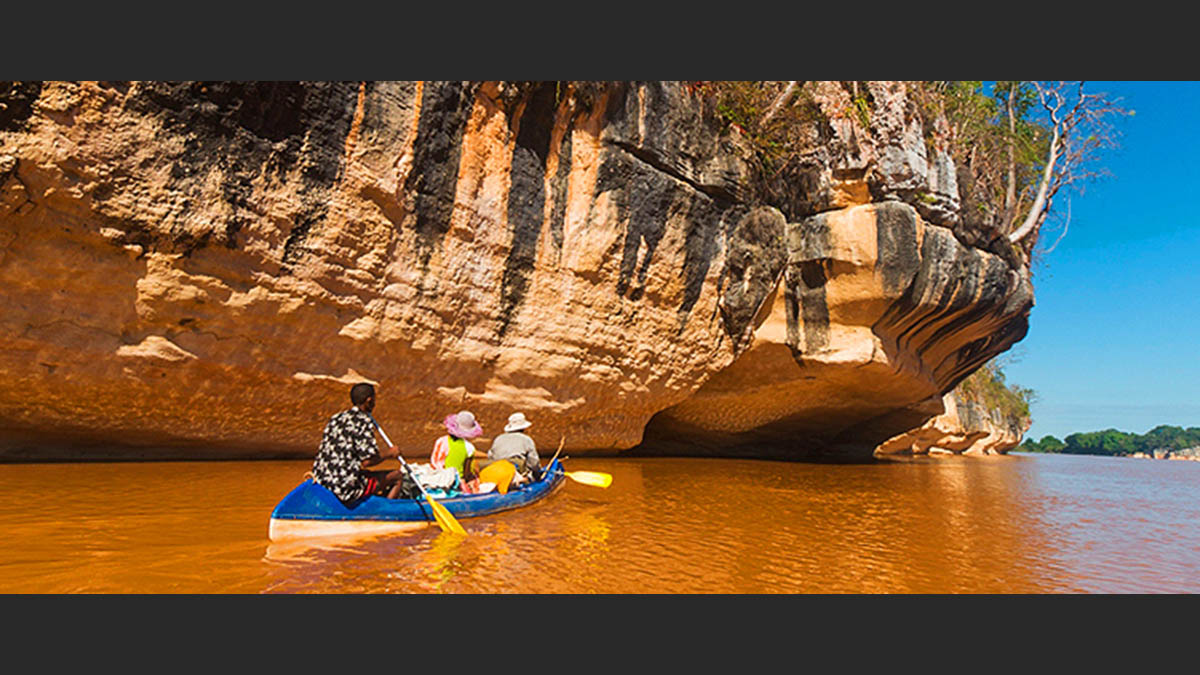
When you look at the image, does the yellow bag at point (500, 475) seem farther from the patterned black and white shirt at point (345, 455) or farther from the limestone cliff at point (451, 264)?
the limestone cliff at point (451, 264)

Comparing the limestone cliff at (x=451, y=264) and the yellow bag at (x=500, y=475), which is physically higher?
the limestone cliff at (x=451, y=264)

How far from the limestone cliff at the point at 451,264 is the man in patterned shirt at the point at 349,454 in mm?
3078

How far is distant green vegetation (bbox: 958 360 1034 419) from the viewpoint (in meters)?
32.7

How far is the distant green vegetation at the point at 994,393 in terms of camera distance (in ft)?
107

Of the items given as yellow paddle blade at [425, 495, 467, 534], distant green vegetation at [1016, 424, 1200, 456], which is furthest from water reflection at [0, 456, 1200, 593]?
distant green vegetation at [1016, 424, 1200, 456]

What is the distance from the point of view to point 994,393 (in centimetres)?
3859

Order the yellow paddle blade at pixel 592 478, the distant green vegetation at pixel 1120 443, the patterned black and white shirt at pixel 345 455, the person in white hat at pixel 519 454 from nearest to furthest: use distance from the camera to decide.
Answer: the patterned black and white shirt at pixel 345 455 < the person in white hat at pixel 519 454 < the yellow paddle blade at pixel 592 478 < the distant green vegetation at pixel 1120 443

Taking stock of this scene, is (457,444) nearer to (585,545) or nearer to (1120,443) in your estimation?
(585,545)

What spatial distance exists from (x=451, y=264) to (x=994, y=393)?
131 feet

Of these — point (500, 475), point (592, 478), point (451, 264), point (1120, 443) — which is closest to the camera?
point (500, 475)

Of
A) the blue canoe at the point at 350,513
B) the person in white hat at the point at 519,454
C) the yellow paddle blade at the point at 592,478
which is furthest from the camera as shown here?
the yellow paddle blade at the point at 592,478

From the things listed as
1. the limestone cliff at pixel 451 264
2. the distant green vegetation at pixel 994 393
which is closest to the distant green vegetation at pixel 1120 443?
the distant green vegetation at pixel 994 393

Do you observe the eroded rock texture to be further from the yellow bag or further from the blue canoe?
the blue canoe

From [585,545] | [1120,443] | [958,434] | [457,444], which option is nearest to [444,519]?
[585,545]
